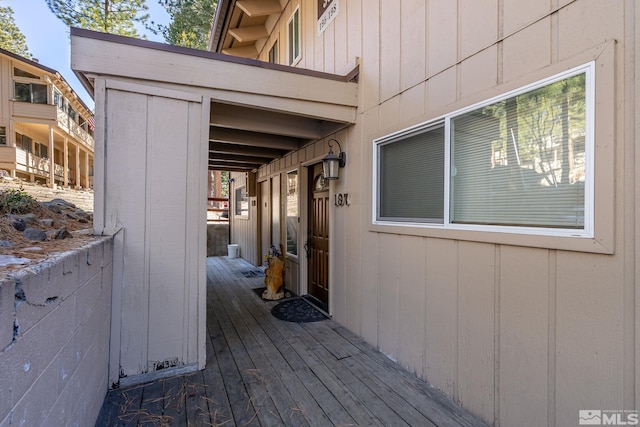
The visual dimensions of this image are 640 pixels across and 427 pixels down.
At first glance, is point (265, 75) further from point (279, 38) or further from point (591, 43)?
point (279, 38)

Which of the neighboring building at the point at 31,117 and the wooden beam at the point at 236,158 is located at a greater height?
the neighboring building at the point at 31,117

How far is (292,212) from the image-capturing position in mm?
5219

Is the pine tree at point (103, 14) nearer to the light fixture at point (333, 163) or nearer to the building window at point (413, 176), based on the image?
the light fixture at point (333, 163)

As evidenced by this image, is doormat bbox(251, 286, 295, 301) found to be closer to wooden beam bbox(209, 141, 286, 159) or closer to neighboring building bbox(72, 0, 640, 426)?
neighboring building bbox(72, 0, 640, 426)

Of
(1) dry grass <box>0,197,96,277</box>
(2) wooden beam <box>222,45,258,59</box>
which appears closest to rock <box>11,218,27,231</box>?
(1) dry grass <box>0,197,96,277</box>

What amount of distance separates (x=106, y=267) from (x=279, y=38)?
568cm

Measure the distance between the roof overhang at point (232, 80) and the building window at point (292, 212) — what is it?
129cm

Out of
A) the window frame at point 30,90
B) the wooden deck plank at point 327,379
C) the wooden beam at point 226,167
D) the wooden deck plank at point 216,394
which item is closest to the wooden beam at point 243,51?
the wooden beam at point 226,167

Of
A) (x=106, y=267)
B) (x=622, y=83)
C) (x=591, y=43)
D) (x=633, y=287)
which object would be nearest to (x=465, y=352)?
(x=633, y=287)

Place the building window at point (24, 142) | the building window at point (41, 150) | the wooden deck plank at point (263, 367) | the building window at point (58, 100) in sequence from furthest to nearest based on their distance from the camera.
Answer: the building window at point (41, 150) → the building window at point (58, 100) → the building window at point (24, 142) → the wooden deck plank at point (263, 367)

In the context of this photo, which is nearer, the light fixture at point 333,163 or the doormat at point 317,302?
the light fixture at point 333,163

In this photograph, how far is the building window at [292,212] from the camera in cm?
507

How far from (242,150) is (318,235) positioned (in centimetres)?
219

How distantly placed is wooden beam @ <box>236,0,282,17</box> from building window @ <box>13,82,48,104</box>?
33.3 ft
